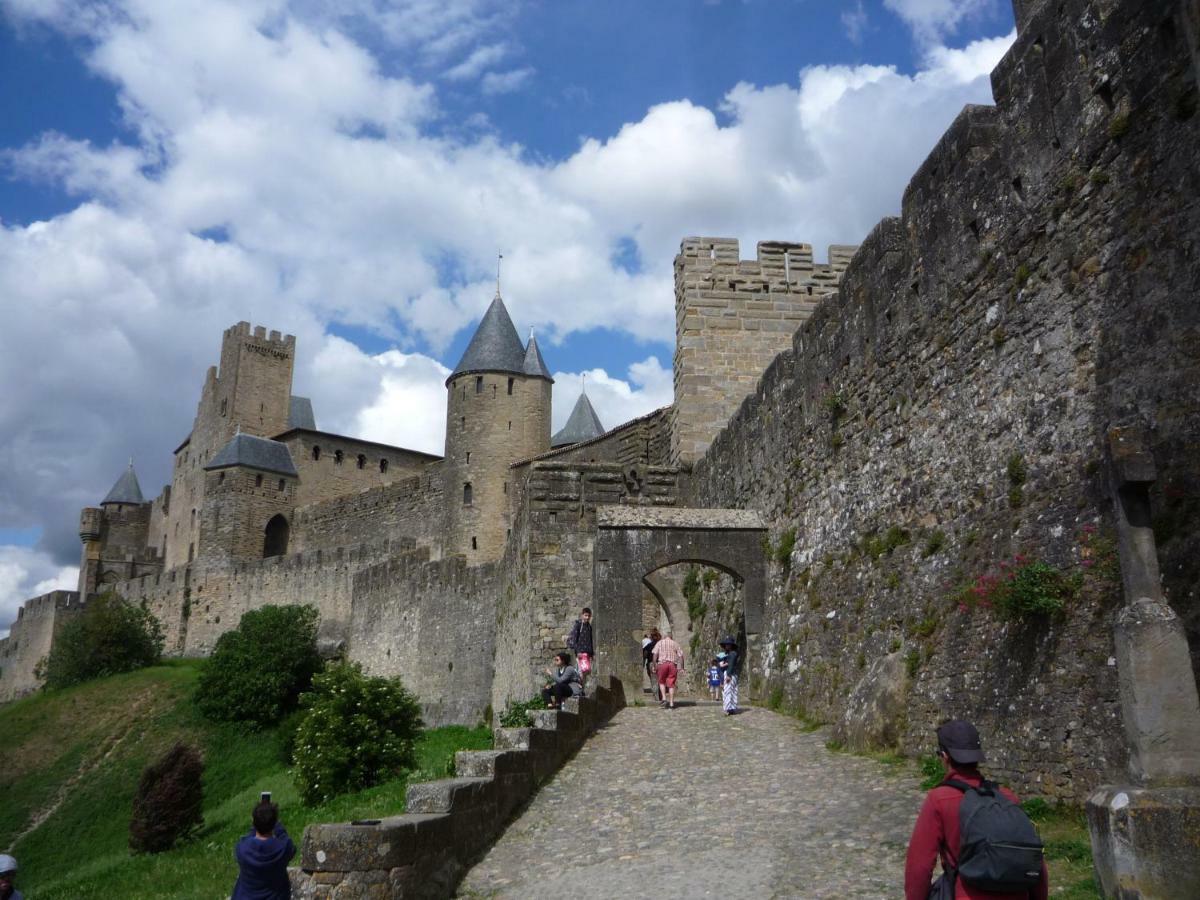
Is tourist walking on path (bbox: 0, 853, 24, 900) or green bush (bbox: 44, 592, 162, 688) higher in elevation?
green bush (bbox: 44, 592, 162, 688)

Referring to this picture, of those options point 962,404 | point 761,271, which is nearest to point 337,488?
point 761,271

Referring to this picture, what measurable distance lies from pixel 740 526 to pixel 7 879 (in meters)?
10.2

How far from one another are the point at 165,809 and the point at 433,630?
1302 cm

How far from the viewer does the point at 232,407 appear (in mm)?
61844

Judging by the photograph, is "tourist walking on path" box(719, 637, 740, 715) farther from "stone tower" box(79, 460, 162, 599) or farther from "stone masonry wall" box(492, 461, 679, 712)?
"stone tower" box(79, 460, 162, 599)

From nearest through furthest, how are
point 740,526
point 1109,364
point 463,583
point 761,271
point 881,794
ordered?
1. point 1109,364
2. point 881,794
3. point 740,526
4. point 761,271
5. point 463,583

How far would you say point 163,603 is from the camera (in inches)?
2074

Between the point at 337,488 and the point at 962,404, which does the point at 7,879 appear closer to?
the point at 962,404

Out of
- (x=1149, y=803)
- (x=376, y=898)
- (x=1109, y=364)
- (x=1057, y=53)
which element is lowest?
(x=376, y=898)

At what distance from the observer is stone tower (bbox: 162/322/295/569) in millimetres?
61406

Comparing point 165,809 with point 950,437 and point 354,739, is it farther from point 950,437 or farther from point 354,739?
point 950,437


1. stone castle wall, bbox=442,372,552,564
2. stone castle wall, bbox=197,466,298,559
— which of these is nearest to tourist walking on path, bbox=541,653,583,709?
stone castle wall, bbox=442,372,552,564

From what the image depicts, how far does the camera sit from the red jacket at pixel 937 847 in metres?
3.90

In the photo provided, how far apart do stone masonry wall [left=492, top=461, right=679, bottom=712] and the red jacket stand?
41.9 feet
